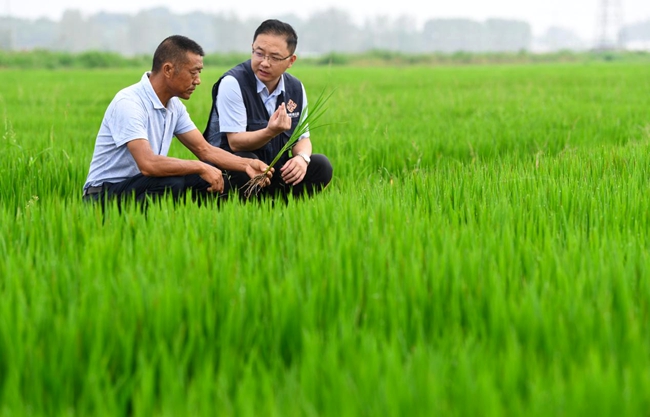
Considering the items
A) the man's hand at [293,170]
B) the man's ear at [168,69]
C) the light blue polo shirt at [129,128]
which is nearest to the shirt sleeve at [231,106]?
the light blue polo shirt at [129,128]

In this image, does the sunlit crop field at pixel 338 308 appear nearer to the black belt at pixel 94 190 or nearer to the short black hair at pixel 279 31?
the black belt at pixel 94 190

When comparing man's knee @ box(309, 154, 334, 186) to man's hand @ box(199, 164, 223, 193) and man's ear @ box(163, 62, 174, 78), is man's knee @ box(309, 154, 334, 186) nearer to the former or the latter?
man's hand @ box(199, 164, 223, 193)

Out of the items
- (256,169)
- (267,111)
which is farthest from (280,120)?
(267,111)

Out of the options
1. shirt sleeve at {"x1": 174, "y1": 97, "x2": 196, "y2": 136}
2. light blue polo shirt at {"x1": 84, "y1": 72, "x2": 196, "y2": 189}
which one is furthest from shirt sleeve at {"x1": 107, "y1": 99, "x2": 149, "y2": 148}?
shirt sleeve at {"x1": 174, "y1": 97, "x2": 196, "y2": 136}

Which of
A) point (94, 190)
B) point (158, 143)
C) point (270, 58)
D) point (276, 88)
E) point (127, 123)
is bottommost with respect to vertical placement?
point (94, 190)

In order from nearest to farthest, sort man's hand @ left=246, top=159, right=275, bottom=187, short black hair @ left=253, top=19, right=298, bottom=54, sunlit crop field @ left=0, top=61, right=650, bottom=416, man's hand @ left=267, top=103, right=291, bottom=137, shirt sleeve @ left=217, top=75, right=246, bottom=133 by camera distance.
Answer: sunlit crop field @ left=0, top=61, right=650, bottom=416
man's hand @ left=267, top=103, right=291, bottom=137
man's hand @ left=246, top=159, right=275, bottom=187
short black hair @ left=253, top=19, right=298, bottom=54
shirt sleeve @ left=217, top=75, right=246, bottom=133

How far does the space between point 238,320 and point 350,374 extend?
35 centimetres

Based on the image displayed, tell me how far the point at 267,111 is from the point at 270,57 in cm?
36

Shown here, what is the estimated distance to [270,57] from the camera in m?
3.52

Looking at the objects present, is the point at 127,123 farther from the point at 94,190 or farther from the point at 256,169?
the point at 256,169

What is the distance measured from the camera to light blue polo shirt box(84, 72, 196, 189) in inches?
125

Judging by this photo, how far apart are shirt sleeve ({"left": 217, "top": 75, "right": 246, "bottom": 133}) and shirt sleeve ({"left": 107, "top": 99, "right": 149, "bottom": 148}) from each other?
1.76ft

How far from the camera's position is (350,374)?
1.33m

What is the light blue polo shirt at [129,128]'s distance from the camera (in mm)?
3176
